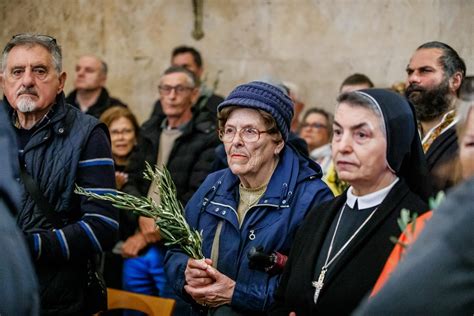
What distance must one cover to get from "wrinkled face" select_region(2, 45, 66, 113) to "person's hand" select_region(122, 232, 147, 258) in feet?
6.51

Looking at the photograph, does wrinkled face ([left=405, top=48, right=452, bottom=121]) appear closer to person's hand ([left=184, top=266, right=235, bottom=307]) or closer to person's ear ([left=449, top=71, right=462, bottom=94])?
person's ear ([left=449, top=71, right=462, bottom=94])

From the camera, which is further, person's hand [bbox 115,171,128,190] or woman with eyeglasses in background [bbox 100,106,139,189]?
woman with eyeglasses in background [bbox 100,106,139,189]

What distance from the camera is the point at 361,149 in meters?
4.29

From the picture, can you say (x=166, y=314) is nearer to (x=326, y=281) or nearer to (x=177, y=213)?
(x=177, y=213)

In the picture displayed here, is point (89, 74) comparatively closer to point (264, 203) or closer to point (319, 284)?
point (264, 203)

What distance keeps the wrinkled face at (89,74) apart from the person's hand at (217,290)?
4.13m

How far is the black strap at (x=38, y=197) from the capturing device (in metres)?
4.99

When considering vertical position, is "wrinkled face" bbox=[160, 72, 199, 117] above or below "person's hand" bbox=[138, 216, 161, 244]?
above

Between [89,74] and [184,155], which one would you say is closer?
[184,155]

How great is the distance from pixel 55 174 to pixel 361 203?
1570 mm

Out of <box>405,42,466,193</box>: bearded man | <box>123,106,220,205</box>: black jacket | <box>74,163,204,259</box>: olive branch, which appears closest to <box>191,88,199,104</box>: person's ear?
<box>123,106,220,205</box>: black jacket

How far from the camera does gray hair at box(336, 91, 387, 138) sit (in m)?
4.28

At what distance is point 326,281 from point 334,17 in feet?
17.9

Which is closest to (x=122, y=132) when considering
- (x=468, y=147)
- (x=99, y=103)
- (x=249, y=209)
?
(x=99, y=103)
